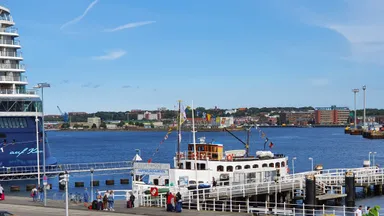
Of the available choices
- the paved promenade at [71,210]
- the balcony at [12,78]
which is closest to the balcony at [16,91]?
the balcony at [12,78]

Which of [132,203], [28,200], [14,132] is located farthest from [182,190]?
[14,132]

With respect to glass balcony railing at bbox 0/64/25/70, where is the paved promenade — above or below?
below

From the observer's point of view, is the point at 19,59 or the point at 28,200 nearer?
the point at 28,200

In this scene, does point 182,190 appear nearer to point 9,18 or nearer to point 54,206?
point 54,206

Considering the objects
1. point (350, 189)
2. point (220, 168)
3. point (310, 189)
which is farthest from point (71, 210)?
point (350, 189)

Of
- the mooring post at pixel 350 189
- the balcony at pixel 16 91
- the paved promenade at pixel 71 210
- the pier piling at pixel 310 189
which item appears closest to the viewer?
the paved promenade at pixel 71 210

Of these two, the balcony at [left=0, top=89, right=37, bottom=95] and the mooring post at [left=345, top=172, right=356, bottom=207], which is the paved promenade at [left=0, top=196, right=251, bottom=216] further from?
the balcony at [left=0, top=89, right=37, bottom=95]

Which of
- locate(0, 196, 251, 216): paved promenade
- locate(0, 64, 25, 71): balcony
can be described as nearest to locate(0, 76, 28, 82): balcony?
locate(0, 64, 25, 71): balcony

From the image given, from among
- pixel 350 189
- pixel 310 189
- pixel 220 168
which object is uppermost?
pixel 220 168

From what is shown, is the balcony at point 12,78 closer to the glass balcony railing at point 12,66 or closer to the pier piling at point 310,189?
the glass balcony railing at point 12,66

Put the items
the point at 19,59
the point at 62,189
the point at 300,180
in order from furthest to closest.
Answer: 1. the point at 19,59
2. the point at 62,189
3. the point at 300,180

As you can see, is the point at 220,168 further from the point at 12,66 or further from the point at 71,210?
the point at 12,66

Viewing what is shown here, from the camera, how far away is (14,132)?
76688 mm

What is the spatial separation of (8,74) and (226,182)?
1712 inches
